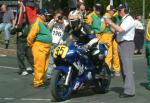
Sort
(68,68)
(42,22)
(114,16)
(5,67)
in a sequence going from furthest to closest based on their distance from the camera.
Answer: (5,67), (114,16), (42,22), (68,68)

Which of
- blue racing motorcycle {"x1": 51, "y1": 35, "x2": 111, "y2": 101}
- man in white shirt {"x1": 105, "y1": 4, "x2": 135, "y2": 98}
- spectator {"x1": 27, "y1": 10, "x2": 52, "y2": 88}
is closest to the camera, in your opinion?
blue racing motorcycle {"x1": 51, "y1": 35, "x2": 111, "y2": 101}

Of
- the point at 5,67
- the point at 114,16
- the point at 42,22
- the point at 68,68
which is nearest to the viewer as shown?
the point at 68,68

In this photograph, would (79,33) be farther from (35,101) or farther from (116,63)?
(116,63)

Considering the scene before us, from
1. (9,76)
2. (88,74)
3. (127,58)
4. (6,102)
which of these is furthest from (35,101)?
(9,76)

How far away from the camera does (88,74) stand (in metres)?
10.8

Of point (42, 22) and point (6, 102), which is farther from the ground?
point (42, 22)

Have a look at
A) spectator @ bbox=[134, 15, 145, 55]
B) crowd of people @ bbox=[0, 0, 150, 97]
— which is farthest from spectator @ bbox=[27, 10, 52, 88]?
spectator @ bbox=[134, 15, 145, 55]

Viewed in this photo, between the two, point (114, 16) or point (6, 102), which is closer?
point (6, 102)

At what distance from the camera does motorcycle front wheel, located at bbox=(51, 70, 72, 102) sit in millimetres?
10102

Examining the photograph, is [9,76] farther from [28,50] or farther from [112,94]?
[112,94]

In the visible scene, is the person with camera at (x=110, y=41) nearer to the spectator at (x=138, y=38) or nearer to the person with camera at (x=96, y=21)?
the person with camera at (x=96, y=21)

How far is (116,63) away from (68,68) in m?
4.23

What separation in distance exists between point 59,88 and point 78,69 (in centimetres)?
58

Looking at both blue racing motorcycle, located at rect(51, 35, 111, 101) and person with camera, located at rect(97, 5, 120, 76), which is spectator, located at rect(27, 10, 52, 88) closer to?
blue racing motorcycle, located at rect(51, 35, 111, 101)
